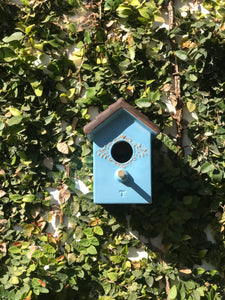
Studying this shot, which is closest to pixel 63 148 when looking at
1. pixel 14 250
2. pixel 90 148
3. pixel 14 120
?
pixel 90 148

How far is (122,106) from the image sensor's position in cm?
162

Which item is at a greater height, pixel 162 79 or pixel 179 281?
pixel 162 79

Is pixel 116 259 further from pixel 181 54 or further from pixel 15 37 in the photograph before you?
pixel 15 37

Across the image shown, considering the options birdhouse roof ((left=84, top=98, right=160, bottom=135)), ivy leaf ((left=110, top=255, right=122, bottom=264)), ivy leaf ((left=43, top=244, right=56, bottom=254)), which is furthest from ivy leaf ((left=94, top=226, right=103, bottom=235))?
birdhouse roof ((left=84, top=98, right=160, bottom=135))

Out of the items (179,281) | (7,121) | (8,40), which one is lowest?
(179,281)

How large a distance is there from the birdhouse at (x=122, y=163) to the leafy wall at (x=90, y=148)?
Result: 11.8 inches

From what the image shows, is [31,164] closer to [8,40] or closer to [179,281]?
[8,40]

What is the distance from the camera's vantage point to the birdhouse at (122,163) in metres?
1.64

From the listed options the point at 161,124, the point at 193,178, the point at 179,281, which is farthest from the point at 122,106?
the point at 179,281

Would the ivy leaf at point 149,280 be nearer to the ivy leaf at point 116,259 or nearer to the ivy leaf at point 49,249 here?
the ivy leaf at point 116,259

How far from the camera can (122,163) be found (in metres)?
1.65

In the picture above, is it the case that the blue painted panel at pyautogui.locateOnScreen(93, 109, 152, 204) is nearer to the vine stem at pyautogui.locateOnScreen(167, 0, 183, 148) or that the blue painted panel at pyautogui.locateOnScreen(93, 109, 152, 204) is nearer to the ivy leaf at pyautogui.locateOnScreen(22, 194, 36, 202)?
the vine stem at pyautogui.locateOnScreen(167, 0, 183, 148)

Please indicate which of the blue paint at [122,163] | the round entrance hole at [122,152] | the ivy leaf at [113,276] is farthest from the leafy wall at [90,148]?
the blue paint at [122,163]

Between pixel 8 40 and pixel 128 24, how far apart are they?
2.12 ft
